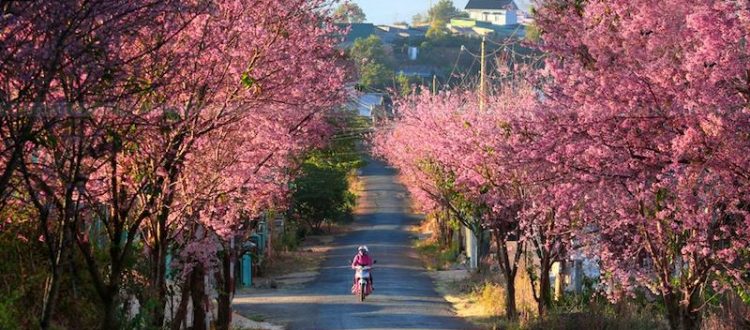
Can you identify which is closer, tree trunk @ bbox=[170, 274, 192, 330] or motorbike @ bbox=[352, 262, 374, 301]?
tree trunk @ bbox=[170, 274, 192, 330]

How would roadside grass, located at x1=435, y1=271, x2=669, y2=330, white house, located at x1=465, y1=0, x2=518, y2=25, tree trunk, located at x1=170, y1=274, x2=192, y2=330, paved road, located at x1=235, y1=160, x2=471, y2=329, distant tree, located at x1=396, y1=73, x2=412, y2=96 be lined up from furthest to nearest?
1. white house, located at x1=465, y1=0, x2=518, y2=25
2. distant tree, located at x1=396, y1=73, x2=412, y2=96
3. paved road, located at x1=235, y1=160, x2=471, y2=329
4. roadside grass, located at x1=435, y1=271, x2=669, y2=330
5. tree trunk, located at x1=170, y1=274, x2=192, y2=330

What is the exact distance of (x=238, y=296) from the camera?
A: 3725 centimetres

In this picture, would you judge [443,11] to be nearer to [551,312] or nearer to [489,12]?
[489,12]

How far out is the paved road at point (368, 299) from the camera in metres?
29.4

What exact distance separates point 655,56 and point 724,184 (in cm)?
132

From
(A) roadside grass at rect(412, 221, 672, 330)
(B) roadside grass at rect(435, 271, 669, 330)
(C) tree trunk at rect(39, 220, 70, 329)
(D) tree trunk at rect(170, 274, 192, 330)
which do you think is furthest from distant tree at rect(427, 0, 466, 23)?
(C) tree trunk at rect(39, 220, 70, 329)

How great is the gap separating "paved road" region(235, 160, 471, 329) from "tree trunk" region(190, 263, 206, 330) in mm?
6484

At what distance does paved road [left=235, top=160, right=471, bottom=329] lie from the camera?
29.4 meters

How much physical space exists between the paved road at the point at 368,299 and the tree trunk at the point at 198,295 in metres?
6.48

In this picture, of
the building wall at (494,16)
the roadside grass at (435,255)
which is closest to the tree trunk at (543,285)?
the roadside grass at (435,255)

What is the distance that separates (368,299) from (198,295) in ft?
45.5

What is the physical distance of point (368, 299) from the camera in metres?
35.2

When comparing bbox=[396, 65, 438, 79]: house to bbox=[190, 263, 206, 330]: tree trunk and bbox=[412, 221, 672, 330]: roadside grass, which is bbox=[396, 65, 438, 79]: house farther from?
bbox=[190, 263, 206, 330]: tree trunk

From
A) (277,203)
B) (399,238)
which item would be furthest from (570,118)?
(399,238)
